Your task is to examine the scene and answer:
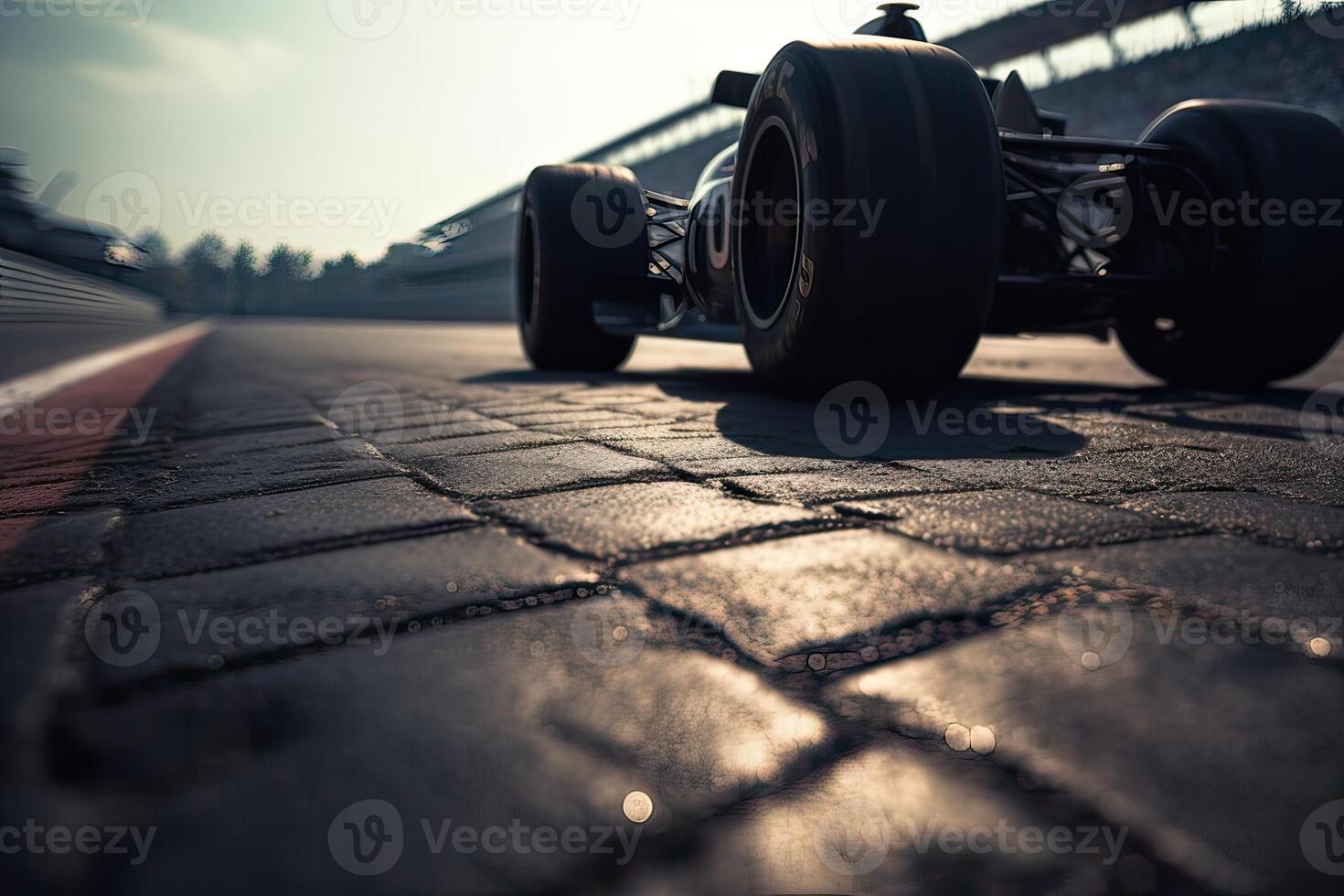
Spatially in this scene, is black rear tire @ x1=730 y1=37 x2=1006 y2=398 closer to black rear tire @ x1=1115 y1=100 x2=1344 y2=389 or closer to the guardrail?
black rear tire @ x1=1115 y1=100 x2=1344 y2=389

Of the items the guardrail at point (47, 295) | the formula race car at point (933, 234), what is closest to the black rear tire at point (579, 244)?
the formula race car at point (933, 234)

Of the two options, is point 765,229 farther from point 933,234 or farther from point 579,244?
point 579,244

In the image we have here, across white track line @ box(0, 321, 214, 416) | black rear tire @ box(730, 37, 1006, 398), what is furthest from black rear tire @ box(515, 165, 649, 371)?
white track line @ box(0, 321, 214, 416)

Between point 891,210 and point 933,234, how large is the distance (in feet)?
0.38

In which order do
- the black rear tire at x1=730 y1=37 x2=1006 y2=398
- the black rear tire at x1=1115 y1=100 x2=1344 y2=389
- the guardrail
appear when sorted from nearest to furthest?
the black rear tire at x1=730 y1=37 x2=1006 y2=398
the black rear tire at x1=1115 y1=100 x2=1344 y2=389
the guardrail

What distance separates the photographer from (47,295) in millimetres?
13375

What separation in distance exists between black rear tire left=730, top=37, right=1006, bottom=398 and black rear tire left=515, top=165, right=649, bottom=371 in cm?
202

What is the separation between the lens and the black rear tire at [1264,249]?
113 inches

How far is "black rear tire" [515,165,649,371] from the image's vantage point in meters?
4.25

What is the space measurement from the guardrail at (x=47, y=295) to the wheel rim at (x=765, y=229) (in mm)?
5119

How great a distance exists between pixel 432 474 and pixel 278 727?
39.2 inches

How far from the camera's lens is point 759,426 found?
212 centimetres

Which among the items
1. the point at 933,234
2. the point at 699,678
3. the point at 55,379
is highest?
the point at 933,234

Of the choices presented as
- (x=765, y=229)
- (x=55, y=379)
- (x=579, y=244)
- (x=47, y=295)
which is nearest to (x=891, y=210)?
(x=765, y=229)
